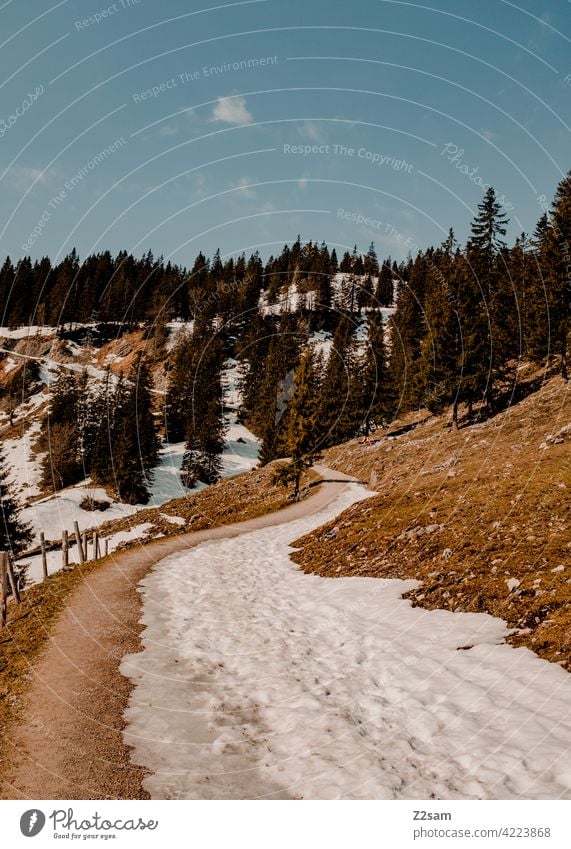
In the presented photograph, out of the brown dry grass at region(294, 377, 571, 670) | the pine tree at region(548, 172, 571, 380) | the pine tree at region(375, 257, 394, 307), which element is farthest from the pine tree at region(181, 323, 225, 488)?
the pine tree at region(375, 257, 394, 307)

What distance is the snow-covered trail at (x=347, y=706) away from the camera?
5.94 m

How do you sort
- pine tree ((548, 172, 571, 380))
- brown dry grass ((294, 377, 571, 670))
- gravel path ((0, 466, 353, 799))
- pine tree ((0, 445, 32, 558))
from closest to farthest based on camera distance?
gravel path ((0, 466, 353, 799)), brown dry grass ((294, 377, 571, 670)), pine tree ((0, 445, 32, 558)), pine tree ((548, 172, 571, 380))

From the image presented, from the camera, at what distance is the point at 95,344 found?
12712 centimetres

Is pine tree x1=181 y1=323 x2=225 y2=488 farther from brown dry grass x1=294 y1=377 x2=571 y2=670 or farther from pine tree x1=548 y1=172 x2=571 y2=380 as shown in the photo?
pine tree x1=548 y1=172 x2=571 y2=380

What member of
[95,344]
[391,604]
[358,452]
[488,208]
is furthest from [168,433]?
[391,604]

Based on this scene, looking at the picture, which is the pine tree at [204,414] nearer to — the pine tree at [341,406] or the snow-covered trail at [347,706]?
the pine tree at [341,406]

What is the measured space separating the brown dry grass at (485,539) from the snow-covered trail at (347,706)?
2.37 feet

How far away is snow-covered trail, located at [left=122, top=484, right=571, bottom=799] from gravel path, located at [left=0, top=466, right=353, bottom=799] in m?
0.32

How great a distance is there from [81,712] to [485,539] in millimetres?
11067

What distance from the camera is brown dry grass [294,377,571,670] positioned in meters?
9.73

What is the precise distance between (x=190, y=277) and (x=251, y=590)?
480ft

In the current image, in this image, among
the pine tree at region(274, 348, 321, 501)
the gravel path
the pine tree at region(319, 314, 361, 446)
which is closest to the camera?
the gravel path

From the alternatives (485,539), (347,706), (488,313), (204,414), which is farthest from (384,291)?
(347,706)
